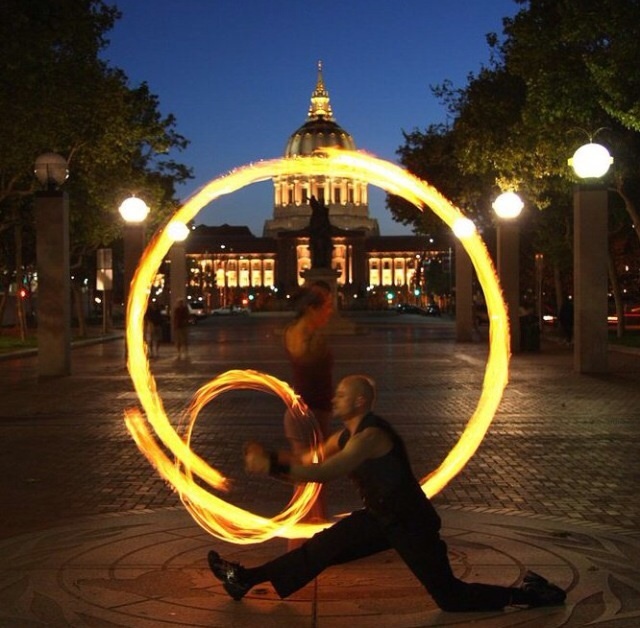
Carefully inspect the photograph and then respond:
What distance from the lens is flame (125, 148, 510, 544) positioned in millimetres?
8906

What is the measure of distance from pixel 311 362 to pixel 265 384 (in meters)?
0.59

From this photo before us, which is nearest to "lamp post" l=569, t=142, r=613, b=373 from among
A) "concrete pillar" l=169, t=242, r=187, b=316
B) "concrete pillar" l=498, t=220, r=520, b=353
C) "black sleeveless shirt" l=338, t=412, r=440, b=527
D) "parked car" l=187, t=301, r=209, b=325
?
"concrete pillar" l=498, t=220, r=520, b=353

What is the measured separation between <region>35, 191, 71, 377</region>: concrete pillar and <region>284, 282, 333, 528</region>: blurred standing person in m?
20.6

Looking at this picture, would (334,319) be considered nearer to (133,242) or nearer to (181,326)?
(181,326)

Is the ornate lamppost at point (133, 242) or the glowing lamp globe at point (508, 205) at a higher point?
the glowing lamp globe at point (508, 205)

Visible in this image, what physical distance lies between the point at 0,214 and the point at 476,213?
23585 mm

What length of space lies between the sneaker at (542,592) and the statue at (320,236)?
217 feet

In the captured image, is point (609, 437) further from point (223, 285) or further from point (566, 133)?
point (223, 285)

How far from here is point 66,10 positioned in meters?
34.8

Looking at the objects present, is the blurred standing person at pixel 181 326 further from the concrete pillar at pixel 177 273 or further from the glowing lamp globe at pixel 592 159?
the concrete pillar at pixel 177 273

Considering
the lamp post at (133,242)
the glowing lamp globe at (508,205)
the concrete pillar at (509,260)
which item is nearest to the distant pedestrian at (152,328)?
the lamp post at (133,242)

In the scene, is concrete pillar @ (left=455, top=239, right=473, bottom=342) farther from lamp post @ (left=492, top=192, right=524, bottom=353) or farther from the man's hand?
the man's hand

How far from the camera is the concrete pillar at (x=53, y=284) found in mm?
29250

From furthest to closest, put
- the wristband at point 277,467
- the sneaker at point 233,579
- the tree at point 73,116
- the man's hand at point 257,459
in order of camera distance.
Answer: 1. the tree at point 73,116
2. the sneaker at point 233,579
3. the wristband at point 277,467
4. the man's hand at point 257,459
